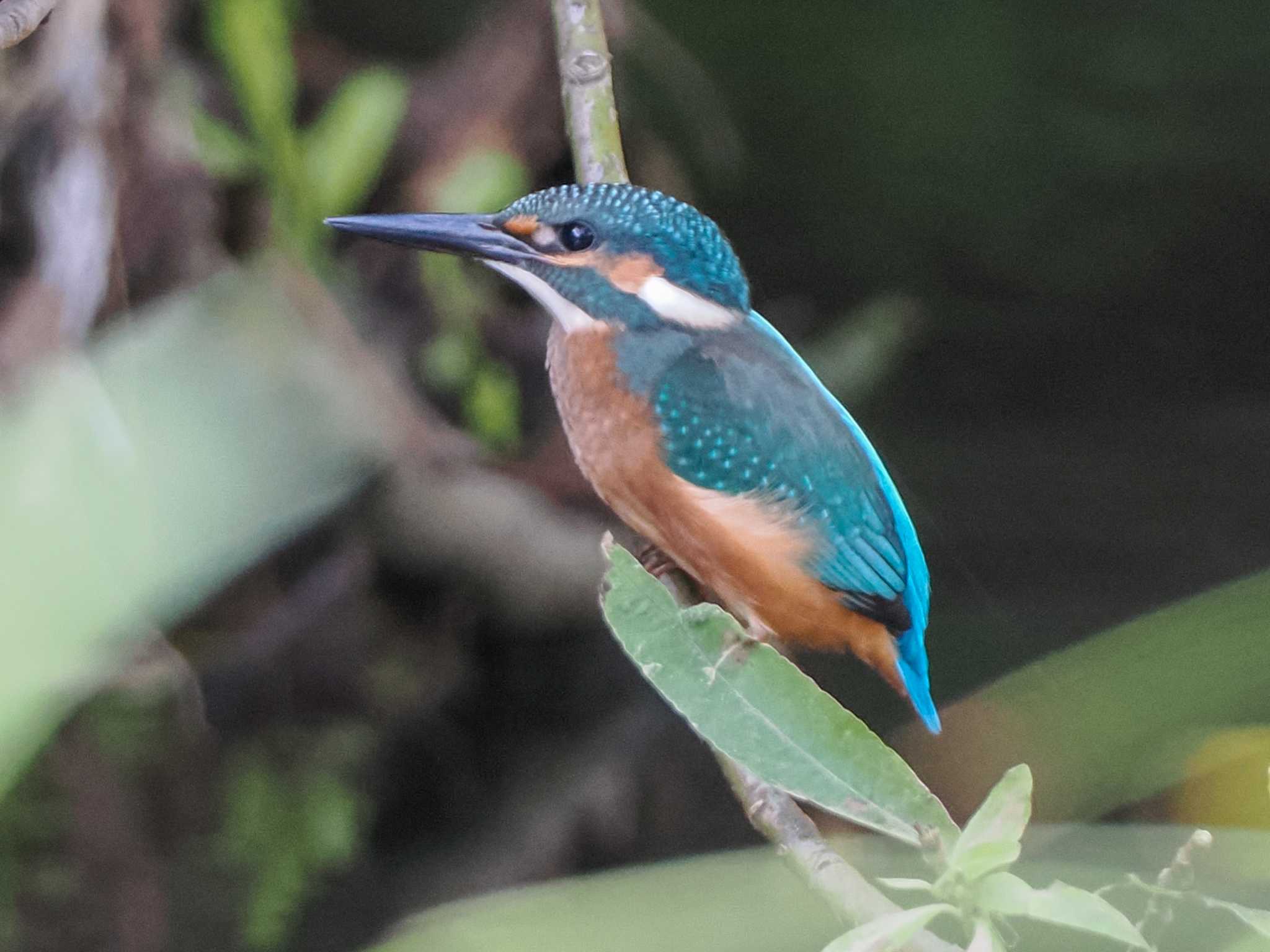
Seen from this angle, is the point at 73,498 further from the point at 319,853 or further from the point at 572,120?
the point at 319,853

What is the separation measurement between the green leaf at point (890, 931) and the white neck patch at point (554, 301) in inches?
14.3

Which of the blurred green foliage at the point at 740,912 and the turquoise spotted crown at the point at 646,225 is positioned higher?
the turquoise spotted crown at the point at 646,225

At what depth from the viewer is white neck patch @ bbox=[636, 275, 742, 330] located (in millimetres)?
668

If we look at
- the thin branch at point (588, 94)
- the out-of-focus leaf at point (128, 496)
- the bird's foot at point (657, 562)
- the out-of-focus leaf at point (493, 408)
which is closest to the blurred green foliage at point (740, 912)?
the out-of-focus leaf at point (128, 496)

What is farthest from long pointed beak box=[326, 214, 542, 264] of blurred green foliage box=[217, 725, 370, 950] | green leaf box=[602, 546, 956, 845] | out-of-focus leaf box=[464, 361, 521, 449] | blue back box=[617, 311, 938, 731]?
blurred green foliage box=[217, 725, 370, 950]

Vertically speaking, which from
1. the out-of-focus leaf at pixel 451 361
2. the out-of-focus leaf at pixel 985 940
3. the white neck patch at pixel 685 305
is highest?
the white neck patch at pixel 685 305

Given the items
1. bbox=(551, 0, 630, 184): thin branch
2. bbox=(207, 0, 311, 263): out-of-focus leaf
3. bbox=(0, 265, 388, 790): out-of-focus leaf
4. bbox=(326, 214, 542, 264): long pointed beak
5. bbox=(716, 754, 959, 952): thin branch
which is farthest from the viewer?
bbox=(207, 0, 311, 263): out-of-focus leaf

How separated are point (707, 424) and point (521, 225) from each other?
13 centimetres

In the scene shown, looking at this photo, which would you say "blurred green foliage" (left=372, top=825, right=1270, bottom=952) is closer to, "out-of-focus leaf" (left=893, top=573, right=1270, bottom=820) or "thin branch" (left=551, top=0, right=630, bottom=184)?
"out-of-focus leaf" (left=893, top=573, right=1270, bottom=820)

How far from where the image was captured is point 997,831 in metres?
0.39

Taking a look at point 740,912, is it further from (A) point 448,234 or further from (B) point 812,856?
(A) point 448,234

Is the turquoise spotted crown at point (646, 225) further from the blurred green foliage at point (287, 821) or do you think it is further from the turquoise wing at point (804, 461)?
the blurred green foliage at point (287, 821)

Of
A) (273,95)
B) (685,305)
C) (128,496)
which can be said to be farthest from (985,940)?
(273,95)

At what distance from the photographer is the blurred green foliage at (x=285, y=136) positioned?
41.6 inches
